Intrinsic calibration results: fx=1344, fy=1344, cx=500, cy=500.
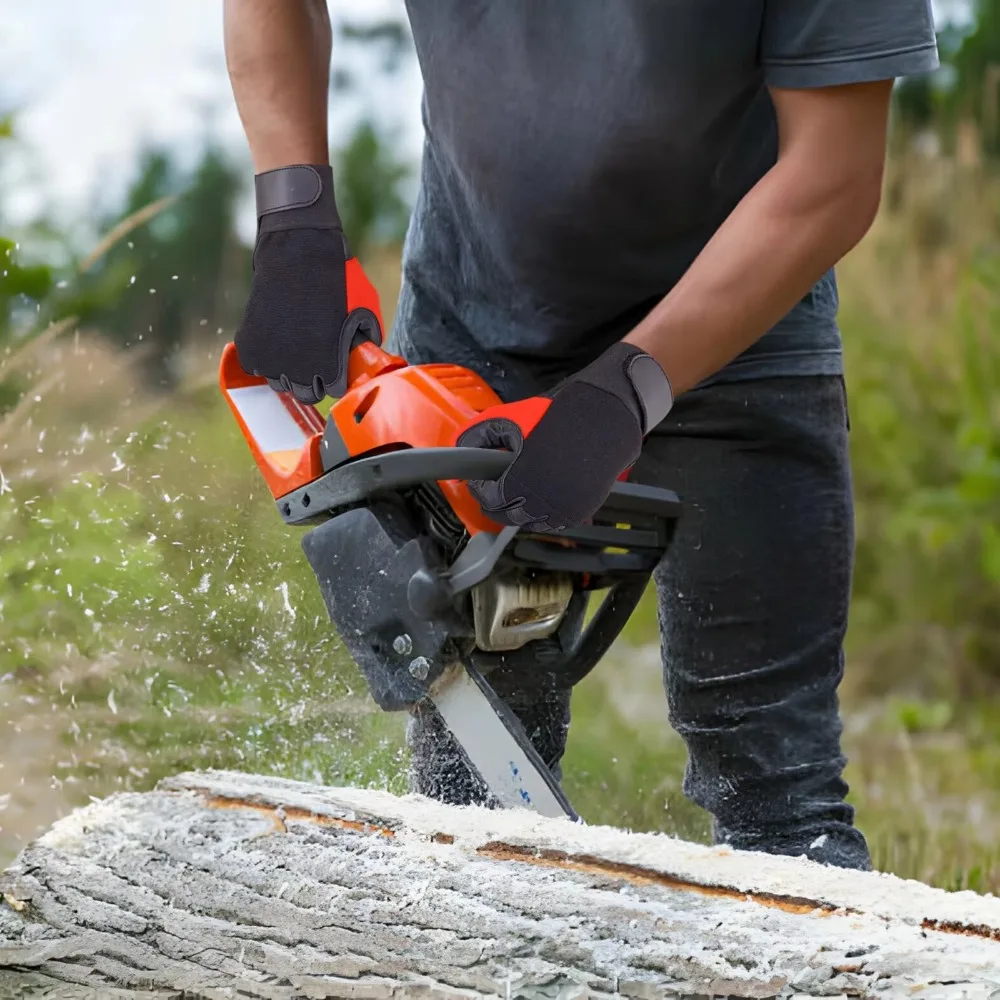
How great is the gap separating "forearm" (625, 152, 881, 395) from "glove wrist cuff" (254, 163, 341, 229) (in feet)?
1.84

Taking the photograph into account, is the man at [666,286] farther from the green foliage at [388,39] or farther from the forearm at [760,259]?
the green foliage at [388,39]

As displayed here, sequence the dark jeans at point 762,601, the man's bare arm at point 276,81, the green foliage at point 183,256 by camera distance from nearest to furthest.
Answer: the man's bare arm at point 276,81
the dark jeans at point 762,601
the green foliage at point 183,256

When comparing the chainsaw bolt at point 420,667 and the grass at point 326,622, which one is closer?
the chainsaw bolt at point 420,667

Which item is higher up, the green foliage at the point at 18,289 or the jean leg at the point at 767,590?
the green foliage at the point at 18,289

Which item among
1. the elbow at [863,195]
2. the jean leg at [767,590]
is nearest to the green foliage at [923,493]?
the jean leg at [767,590]

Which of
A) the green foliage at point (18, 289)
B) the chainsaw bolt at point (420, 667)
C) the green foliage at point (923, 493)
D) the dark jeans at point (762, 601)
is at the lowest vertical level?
the green foliage at point (923, 493)

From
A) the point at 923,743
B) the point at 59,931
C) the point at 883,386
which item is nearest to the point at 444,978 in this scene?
the point at 59,931

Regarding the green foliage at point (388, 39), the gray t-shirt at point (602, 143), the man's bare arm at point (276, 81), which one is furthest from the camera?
the green foliage at point (388, 39)

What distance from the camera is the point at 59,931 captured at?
1.60 m

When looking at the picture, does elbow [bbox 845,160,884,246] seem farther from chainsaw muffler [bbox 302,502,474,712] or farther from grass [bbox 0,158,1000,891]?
grass [bbox 0,158,1000,891]

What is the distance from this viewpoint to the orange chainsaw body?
5.50ft

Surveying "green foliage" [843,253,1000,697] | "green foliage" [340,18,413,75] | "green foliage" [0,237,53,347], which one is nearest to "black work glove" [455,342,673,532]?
"green foliage" [0,237,53,347]

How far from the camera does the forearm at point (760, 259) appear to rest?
1605 mm

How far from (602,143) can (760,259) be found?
367 millimetres
